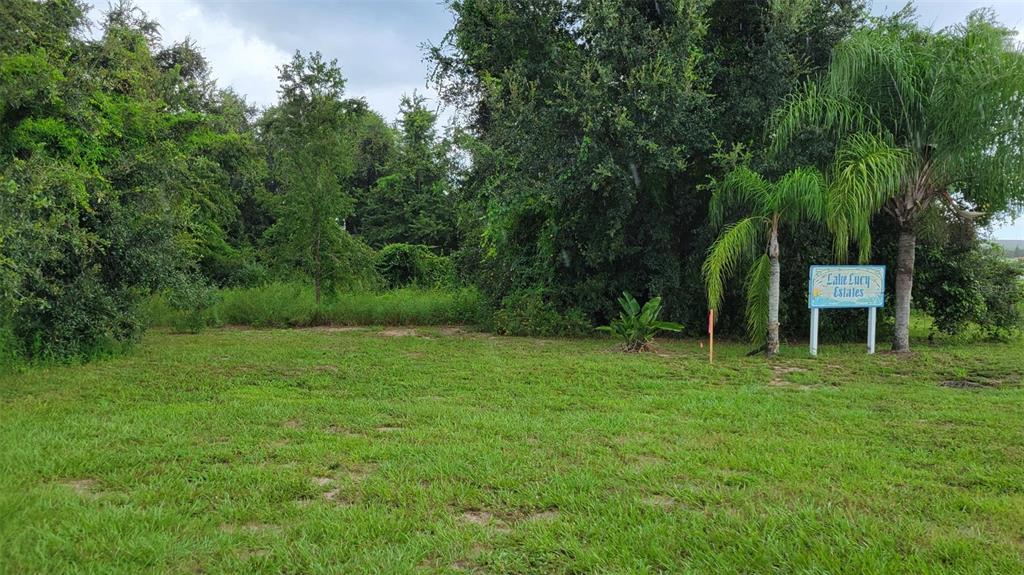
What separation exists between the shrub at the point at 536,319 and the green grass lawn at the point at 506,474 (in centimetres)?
555

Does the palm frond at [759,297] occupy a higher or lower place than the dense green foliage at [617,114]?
lower

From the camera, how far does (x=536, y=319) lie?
541 inches

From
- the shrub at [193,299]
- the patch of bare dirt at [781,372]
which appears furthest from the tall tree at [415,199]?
the patch of bare dirt at [781,372]

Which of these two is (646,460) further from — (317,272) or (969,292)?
(317,272)

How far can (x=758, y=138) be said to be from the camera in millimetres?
12148

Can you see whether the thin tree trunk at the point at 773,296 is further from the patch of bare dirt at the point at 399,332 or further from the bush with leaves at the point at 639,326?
the patch of bare dirt at the point at 399,332

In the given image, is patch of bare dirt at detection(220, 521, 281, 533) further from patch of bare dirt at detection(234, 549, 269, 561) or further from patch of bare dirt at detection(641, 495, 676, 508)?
patch of bare dirt at detection(641, 495, 676, 508)

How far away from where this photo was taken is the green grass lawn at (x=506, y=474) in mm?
3045

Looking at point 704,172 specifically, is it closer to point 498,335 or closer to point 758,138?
point 758,138

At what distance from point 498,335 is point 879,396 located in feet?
26.4

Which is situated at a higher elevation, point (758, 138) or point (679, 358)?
point (758, 138)

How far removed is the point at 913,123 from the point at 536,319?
7.38 m

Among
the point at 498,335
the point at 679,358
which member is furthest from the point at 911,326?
the point at 498,335

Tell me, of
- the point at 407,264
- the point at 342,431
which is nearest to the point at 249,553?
the point at 342,431
